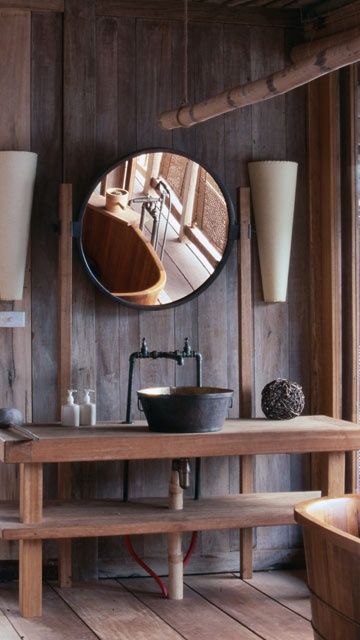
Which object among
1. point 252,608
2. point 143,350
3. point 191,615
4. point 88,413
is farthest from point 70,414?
point 252,608

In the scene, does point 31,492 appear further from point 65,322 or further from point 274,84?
point 274,84

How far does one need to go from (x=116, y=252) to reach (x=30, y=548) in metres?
1.36

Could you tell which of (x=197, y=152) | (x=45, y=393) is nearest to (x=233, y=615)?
(x=45, y=393)

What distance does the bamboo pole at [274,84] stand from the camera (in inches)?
136

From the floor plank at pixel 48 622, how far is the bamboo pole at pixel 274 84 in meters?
2.08

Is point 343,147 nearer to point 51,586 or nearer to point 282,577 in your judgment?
point 282,577

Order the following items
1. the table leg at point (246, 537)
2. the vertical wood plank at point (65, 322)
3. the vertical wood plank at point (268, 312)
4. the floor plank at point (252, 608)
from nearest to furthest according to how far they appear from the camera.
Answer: the floor plank at point (252, 608), the vertical wood plank at point (65, 322), the table leg at point (246, 537), the vertical wood plank at point (268, 312)

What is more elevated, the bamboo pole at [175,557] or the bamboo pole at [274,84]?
the bamboo pole at [274,84]

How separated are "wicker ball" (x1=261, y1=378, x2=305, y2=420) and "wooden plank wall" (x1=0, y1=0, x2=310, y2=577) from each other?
1.22 ft

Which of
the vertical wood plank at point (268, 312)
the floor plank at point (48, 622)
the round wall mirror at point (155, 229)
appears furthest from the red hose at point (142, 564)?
the round wall mirror at point (155, 229)

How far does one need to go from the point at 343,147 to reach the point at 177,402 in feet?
5.12

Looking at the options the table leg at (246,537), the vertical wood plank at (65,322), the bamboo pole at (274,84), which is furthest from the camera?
the table leg at (246,537)

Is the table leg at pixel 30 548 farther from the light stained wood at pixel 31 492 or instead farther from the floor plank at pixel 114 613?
the floor plank at pixel 114 613

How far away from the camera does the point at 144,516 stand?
453 cm
